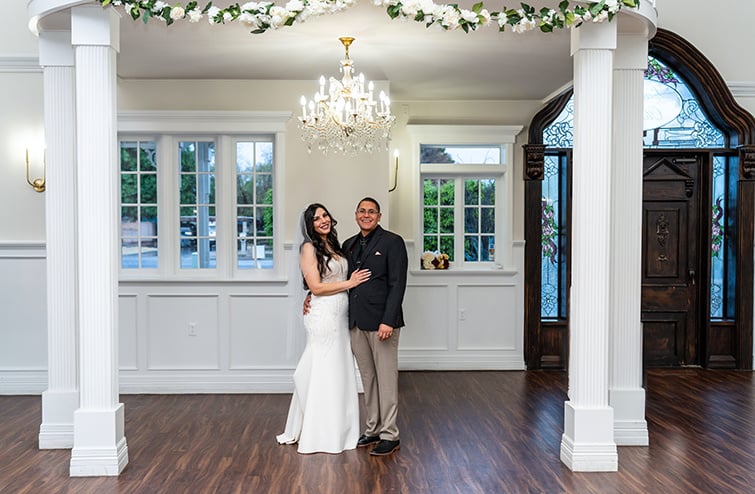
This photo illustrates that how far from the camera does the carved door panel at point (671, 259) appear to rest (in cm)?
779

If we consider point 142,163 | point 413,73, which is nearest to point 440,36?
point 413,73

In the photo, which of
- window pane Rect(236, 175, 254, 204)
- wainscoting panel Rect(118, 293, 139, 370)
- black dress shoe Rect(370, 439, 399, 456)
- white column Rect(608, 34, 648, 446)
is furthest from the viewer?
window pane Rect(236, 175, 254, 204)

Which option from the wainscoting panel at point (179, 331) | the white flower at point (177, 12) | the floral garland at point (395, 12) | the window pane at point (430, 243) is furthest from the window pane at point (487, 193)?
the white flower at point (177, 12)

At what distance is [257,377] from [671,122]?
16.1ft

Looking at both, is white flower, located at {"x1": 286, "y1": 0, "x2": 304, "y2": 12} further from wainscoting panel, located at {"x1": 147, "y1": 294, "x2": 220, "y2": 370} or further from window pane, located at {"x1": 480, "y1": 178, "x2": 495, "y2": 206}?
window pane, located at {"x1": 480, "y1": 178, "x2": 495, "y2": 206}

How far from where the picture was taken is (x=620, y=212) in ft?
16.2

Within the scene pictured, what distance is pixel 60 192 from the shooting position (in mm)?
4836

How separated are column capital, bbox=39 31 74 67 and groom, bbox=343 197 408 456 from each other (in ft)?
6.89

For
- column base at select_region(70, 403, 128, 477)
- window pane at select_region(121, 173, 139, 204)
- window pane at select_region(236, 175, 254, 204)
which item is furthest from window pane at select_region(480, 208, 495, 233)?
column base at select_region(70, 403, 128, 477)

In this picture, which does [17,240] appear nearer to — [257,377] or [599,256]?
[257,377]

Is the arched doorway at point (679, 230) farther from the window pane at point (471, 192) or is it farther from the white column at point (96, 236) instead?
the white column at point (96, 236)

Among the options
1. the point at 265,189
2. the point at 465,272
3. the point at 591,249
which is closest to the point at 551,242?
the point at 465,272

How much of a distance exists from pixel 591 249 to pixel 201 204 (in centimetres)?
381

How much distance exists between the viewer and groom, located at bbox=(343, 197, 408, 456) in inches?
188
